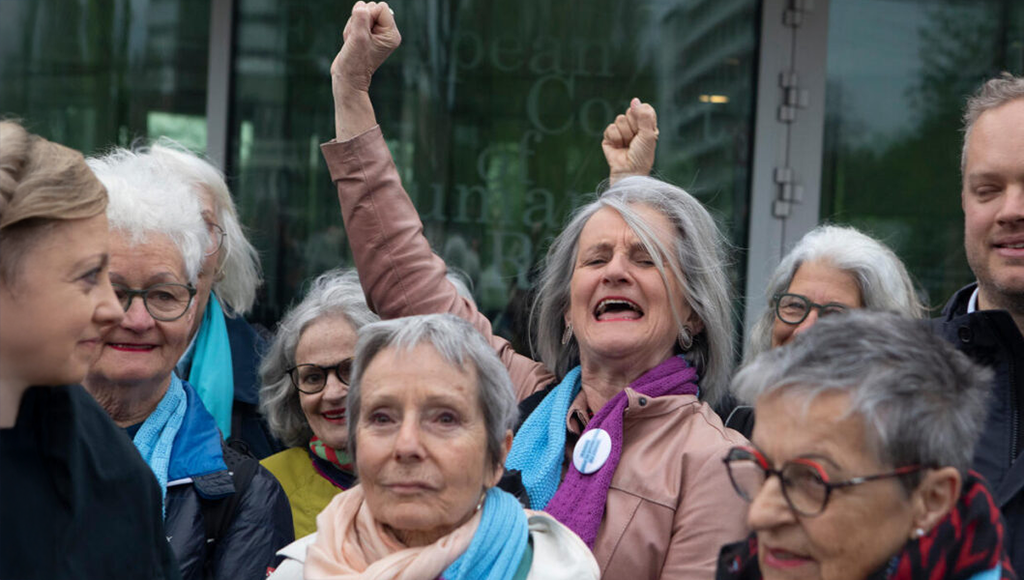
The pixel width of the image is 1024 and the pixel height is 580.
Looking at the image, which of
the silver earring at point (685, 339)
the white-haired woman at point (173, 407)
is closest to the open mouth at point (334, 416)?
the white-haired woman at point (173, 407)

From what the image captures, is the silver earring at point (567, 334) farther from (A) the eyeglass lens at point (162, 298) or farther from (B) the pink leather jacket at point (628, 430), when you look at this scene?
(A) the eyeglass lens at point (162, 298)

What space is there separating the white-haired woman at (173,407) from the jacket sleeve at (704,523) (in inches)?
39.7

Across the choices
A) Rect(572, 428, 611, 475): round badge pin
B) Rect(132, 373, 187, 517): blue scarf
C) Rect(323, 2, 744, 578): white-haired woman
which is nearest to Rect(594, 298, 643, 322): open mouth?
Rect(323, 2, 744, 578): white-haired woman

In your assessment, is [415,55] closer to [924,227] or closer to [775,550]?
[924,227]

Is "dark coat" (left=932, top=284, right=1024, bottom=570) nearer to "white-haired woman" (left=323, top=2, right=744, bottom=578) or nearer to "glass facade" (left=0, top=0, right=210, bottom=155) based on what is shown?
"white-haired woman" (left=323, top=2, right=744, bottom=578)

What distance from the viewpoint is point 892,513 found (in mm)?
1836

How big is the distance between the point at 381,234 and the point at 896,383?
1560 millimetres

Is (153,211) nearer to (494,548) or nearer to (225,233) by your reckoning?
(225,233)

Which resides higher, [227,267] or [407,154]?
[407,154]

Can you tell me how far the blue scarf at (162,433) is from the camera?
2812mm

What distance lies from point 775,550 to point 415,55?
13.8 ft

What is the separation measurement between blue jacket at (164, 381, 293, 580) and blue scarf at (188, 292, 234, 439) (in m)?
0.53

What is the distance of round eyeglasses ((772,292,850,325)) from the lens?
3.29 metres

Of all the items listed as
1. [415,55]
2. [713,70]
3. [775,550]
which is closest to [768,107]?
[713,70]
